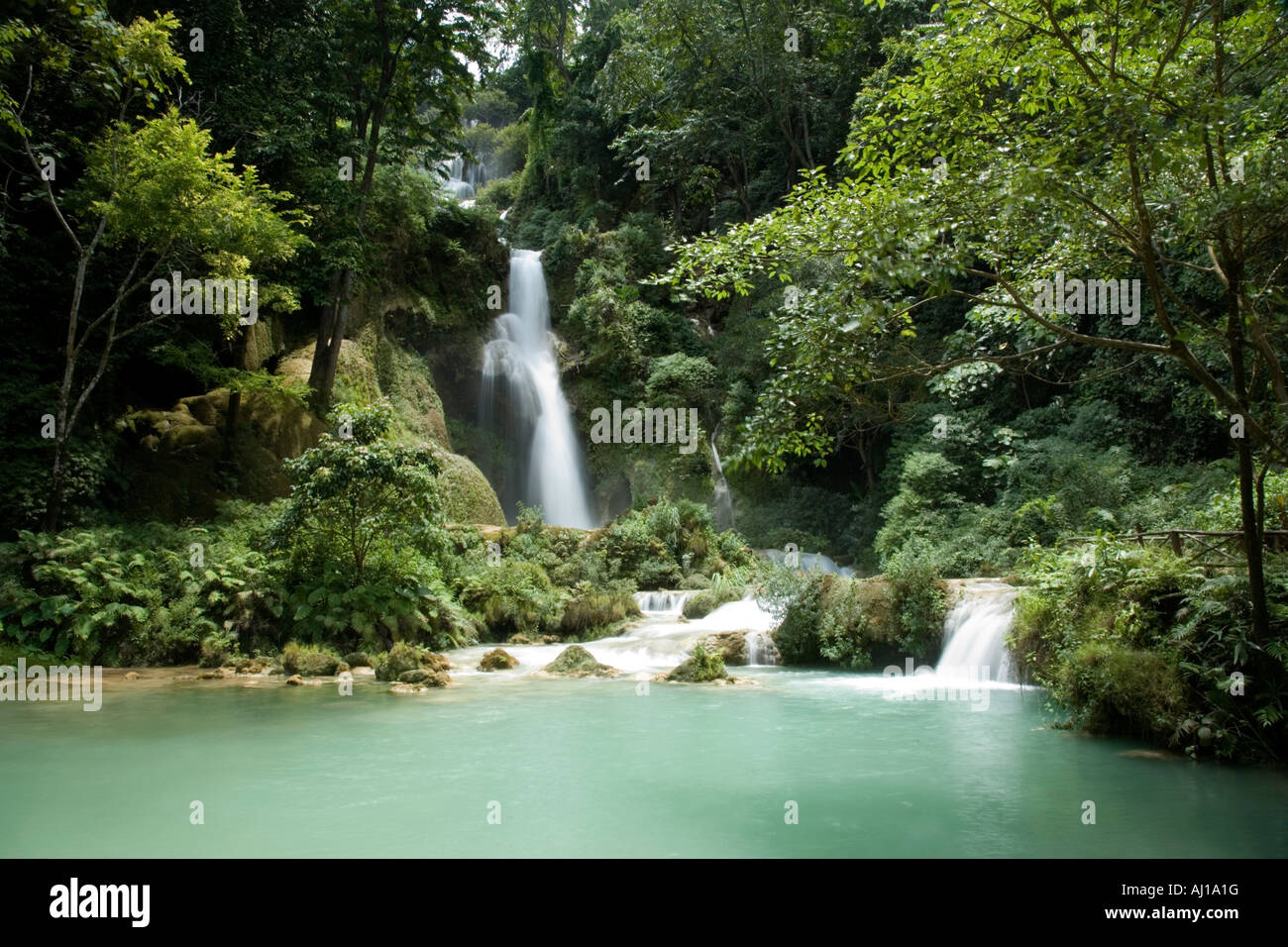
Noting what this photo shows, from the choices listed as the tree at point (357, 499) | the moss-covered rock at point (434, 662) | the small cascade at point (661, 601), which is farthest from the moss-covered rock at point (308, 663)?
the small cascade at point (661, 601)

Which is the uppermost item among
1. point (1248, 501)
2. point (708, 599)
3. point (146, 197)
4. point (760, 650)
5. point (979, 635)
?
point (146, 197)

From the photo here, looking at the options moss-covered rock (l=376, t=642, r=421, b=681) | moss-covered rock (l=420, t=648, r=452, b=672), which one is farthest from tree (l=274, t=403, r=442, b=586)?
moss-covered rock (l=376, t=642, r=421, b=681)

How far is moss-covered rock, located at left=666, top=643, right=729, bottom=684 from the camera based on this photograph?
12.9 metres

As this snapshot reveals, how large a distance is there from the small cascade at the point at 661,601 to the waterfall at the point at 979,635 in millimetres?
6772

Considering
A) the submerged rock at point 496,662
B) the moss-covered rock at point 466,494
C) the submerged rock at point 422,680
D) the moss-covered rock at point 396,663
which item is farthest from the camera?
the moss-covered rock at point 466,494

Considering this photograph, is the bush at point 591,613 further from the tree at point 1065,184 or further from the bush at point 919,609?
the tree at point 1065,184

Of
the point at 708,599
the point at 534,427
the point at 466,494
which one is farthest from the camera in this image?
the point at 534,427

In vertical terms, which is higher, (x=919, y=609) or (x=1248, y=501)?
(x=1248, y=501)

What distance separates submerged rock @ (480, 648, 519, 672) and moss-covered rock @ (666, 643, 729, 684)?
2736 mm

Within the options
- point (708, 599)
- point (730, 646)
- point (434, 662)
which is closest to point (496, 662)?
point (434, 662)

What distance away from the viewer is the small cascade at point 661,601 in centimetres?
1873

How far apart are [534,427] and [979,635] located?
59.4 ft

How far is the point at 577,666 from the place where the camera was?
13414 millimetres

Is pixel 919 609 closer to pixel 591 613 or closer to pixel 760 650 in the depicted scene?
pixel 760 650
